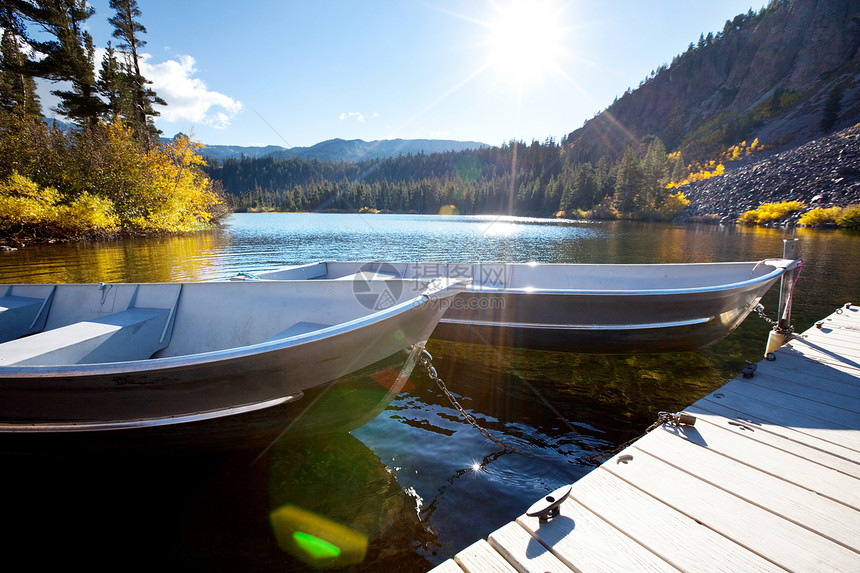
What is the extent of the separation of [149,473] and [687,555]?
173 inches

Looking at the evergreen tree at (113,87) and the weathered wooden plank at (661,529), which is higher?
→ the evergreen tree at (113,87)

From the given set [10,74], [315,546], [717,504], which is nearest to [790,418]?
[717,504]

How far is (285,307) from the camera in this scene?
475 centimetres

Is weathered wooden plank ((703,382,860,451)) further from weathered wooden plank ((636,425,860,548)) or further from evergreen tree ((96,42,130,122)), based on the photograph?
evergreen tree ((96,42,130,122))

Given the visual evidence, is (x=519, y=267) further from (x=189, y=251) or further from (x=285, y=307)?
(x=189, y=251)

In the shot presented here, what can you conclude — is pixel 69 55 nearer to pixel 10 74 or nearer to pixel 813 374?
pixel 10 74

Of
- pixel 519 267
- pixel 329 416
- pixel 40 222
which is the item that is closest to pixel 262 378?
pixel 329 416

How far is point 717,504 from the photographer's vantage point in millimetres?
2270

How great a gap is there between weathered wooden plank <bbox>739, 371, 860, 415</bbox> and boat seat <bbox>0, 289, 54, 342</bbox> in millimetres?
8804

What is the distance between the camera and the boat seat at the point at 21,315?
15.2 ft

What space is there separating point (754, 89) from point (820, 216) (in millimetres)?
126860

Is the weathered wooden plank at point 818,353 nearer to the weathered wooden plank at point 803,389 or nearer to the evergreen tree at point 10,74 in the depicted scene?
the weathered wooden plank at point 803,389

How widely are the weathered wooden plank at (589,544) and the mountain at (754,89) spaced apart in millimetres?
106904

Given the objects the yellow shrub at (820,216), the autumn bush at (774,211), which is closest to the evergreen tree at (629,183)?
the autumn bush at (774,211)
